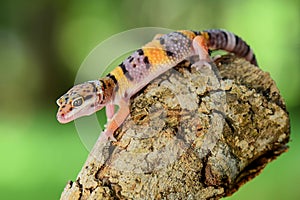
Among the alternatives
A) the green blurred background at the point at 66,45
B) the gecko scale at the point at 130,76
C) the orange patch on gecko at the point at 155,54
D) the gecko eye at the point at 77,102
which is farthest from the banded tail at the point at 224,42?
the green blurred background at the point at 66,45

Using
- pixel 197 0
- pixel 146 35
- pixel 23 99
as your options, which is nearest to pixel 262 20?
pixel 197 0

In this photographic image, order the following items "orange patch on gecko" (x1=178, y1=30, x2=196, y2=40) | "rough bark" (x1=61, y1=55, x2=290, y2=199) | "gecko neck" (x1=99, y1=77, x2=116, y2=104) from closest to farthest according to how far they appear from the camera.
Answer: "rough bark" (x1=61, y1=55, x2=290, y2=199), "gecko neck" (x1=99, y1=77, x2=116, y2=104), "orange patch on gecko" (x1=178, y1=30, x2=196, y2=40)

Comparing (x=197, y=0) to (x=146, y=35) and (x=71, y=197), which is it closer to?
(x=146, y=35)

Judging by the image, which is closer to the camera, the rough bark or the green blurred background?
the rough bark

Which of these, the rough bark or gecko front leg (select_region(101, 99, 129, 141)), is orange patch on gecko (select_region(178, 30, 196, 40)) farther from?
gecko front leg (select_region(101, 99, 129, 141))

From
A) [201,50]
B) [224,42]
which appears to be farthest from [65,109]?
[224,42]


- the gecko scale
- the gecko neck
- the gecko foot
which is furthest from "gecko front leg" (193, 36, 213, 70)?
the gecko foot

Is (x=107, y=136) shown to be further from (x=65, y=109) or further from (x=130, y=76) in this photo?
(x=130, y=76)
